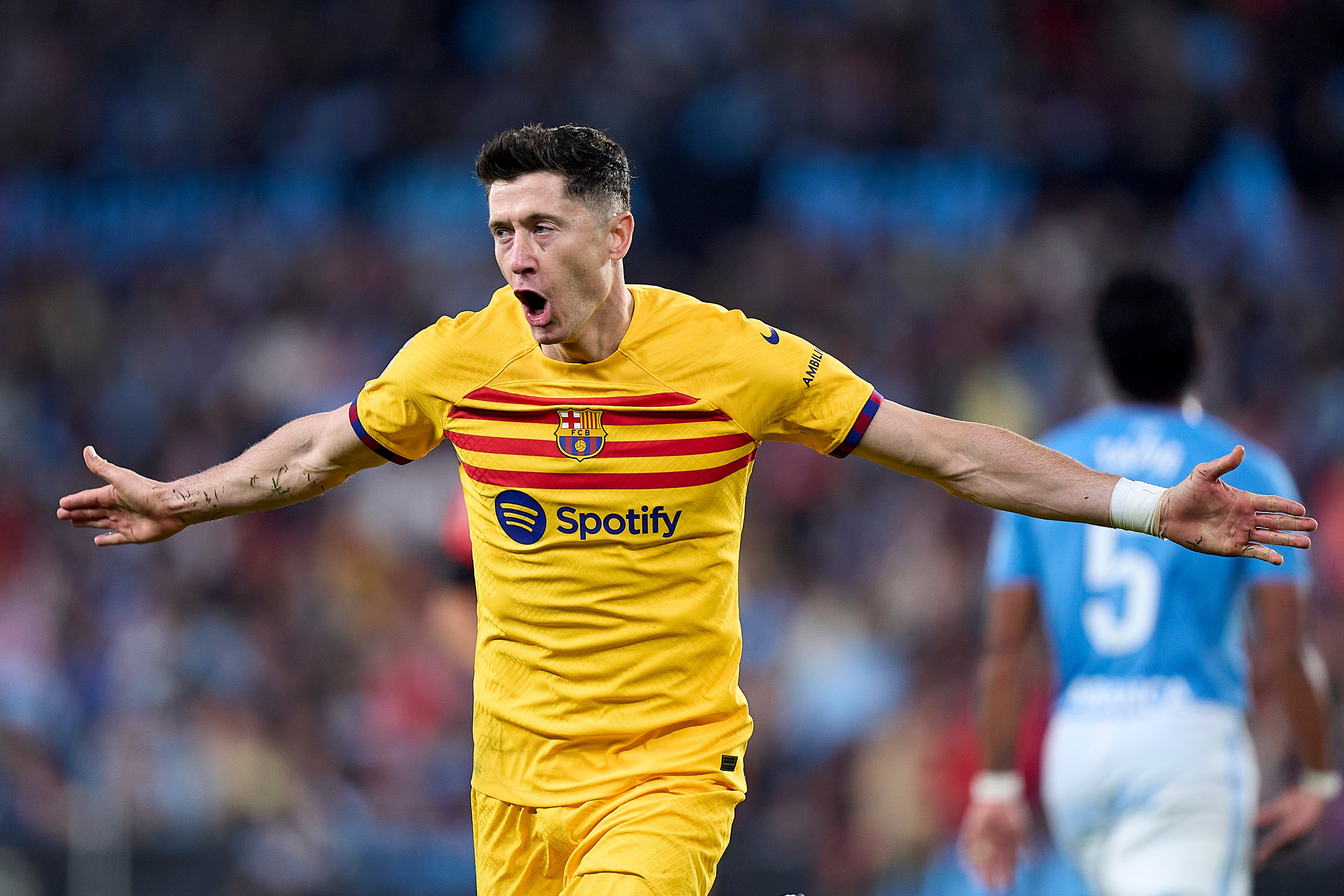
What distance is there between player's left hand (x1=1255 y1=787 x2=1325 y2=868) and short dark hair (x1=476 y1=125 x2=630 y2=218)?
2.90 metres

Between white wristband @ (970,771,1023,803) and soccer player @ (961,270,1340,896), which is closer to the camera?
soccer player @ (961,270,1340,896)

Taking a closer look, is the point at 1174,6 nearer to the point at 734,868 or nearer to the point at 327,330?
the point at 327,330

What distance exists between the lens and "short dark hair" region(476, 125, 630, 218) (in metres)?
3.90

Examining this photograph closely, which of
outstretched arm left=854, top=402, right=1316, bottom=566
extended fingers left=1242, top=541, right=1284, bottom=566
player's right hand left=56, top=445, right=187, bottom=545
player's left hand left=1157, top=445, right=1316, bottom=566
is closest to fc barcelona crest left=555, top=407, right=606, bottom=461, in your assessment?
outstretched arm left=854, top=402, right=1316, bottom=566

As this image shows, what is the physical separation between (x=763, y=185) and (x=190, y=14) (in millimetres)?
5549

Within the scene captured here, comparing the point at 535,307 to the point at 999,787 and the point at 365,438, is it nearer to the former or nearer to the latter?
the point at 365,438

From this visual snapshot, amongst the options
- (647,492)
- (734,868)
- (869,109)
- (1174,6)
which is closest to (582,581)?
(647,492)

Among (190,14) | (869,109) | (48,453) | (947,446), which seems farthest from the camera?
(190,14)

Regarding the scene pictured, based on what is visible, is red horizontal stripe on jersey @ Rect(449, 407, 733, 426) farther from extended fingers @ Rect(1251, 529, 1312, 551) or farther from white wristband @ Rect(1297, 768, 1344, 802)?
white wristband @ Rect(1297, 768, 1344, 802)

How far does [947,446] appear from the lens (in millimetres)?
3850

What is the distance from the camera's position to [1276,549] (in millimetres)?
4918

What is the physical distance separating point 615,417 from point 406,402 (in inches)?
20.5

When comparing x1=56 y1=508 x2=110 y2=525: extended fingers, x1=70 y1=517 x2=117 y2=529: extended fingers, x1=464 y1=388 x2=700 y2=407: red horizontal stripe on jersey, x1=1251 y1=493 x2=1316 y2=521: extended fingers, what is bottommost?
x1=1251 y1=493 x2=1316 y2=521: extended fingers

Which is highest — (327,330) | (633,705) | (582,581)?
(327,330)
